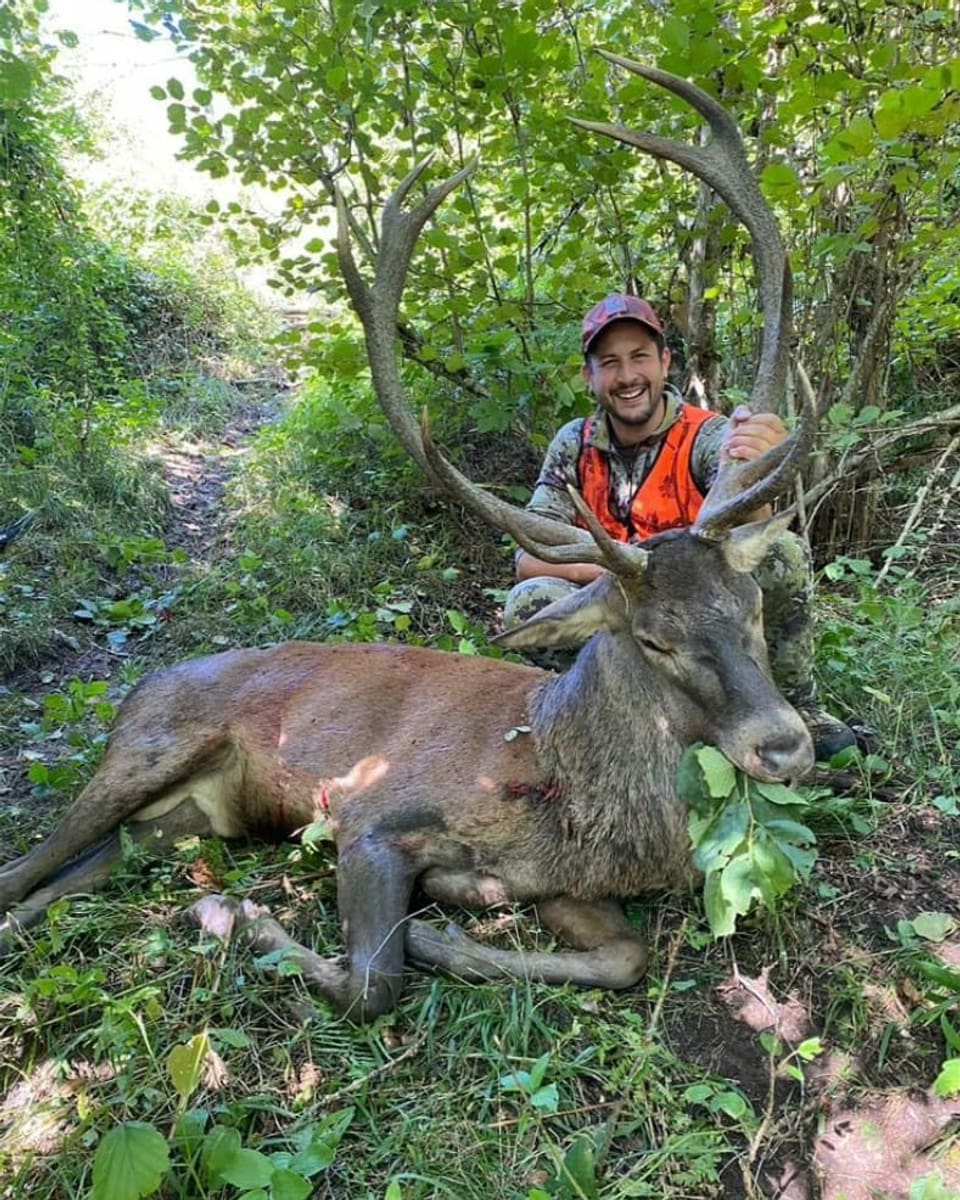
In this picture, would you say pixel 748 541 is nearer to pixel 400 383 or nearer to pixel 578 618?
pixel 578 618

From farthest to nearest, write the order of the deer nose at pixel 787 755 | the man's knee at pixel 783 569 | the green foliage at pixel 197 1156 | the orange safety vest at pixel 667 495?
the orange safety vest at pixel 667 495 < the man's knee at pixel 783 569 < the deer nose at pixel 787 755 < the green foliage at pixel 197 1156

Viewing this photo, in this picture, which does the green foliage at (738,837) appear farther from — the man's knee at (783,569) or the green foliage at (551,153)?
the green foliage at (551,153)

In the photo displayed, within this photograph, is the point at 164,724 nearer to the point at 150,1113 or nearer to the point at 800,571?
the point at 150,1113

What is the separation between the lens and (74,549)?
23.1 ft

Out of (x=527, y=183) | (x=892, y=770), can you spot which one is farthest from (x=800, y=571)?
(x=527, y=183)

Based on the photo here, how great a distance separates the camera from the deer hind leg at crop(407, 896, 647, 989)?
127 inches

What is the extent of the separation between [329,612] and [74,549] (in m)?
2.34

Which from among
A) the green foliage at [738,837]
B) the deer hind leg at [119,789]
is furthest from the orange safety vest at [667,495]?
the deer hind leg at [119,789]

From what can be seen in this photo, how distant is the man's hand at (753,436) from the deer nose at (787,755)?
1319 mm

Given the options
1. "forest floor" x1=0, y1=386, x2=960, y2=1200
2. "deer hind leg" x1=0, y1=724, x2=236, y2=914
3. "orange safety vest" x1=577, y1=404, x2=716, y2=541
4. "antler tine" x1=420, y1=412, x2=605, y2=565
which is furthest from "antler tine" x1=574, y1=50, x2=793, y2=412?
"deer hind leg" x1=0, y1=724, x2=236, y2=914

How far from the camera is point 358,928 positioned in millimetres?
3406

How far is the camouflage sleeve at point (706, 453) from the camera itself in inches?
181

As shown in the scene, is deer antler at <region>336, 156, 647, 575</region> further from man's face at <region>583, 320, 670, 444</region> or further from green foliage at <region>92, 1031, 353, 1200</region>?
green foliage at <region>92, 1031, 353, 1200</region>

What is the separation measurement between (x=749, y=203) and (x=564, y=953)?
3.03 metres
